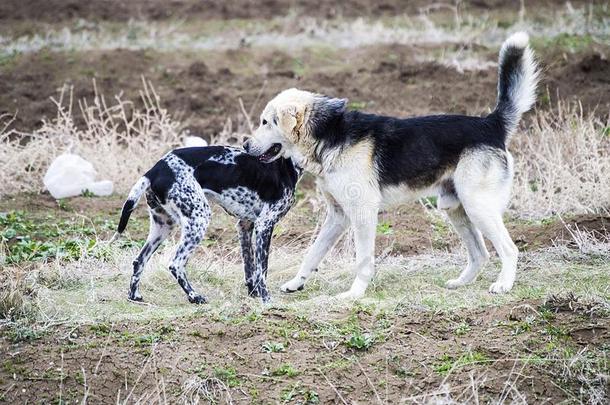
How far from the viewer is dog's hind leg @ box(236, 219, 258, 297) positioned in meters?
7.93

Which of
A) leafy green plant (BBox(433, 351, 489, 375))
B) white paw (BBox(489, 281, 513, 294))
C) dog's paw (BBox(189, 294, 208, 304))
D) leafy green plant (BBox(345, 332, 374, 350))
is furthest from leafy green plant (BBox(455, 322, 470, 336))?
dog's paw (BBox(189, 294, 208, 304))

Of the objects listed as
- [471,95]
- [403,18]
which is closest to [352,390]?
[471,95]

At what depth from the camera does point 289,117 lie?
7.53 meters

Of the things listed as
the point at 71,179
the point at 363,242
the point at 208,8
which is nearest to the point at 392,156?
the point at 363,242

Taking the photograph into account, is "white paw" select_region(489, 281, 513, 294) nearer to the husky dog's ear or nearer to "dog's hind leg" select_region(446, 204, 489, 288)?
"dog's hind leg" select_region(446, 204, 489, 288)

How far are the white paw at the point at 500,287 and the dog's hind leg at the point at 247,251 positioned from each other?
1917 mm

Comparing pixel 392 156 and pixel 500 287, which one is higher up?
pixel 392 156

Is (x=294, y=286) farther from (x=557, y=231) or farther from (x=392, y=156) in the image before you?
(x=557, y=231)

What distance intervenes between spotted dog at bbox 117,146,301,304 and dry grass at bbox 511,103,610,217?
3.40m

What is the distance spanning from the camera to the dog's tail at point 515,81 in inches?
307

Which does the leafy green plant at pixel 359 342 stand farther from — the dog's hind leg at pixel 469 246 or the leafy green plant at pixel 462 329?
the dog's hind leg at pixel 469 246

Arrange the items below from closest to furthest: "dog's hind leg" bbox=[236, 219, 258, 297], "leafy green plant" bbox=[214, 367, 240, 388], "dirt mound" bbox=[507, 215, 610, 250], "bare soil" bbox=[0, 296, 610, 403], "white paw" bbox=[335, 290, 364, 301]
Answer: "bare soil" bbox=[0, 296, 610, 403]
"leafy green plant" bbox=[214, 367, 240, 388]
"white paw" bbox=[335, 290, 364, 301]
"dog's hind leg" bbox=[236, 219, 258, 297]
"dirt mound" bbox=[507, 215, 610, 250]

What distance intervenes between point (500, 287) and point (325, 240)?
1446mm

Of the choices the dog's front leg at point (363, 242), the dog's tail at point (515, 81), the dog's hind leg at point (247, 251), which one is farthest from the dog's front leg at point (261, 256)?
the dog's tail at point (515, 81)
